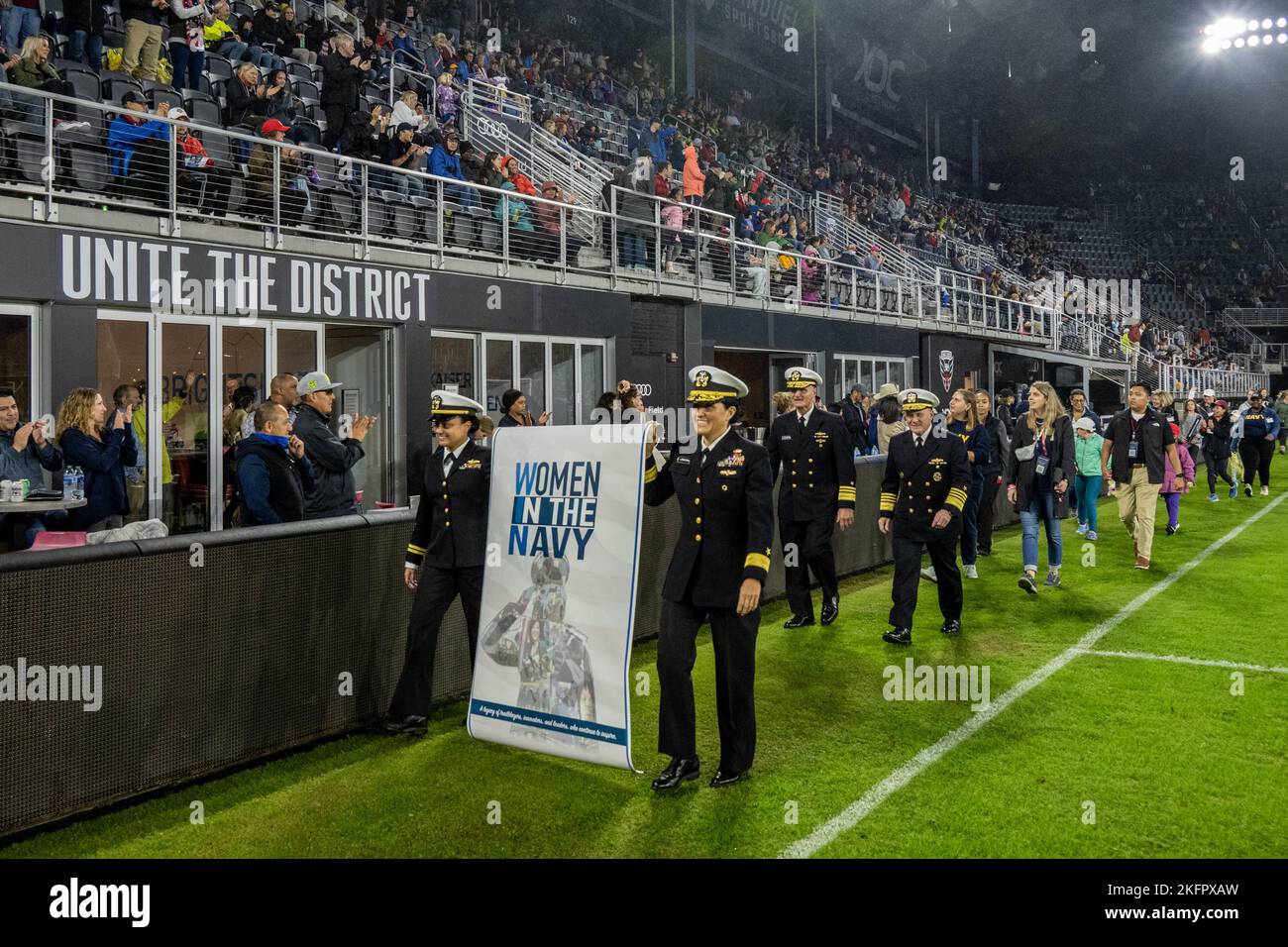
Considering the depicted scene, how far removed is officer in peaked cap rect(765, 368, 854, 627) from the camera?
888 centimetres

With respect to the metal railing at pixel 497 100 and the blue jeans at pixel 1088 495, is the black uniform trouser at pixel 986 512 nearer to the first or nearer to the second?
the blue jeans at pixel 1088 495

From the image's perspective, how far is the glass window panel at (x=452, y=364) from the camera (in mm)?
13812

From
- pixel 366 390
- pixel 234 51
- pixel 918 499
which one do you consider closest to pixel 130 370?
pixel 366 390

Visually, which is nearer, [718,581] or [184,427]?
[718,581]

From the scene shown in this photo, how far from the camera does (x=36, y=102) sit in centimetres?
1070

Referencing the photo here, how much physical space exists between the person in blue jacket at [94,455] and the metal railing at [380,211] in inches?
94.9

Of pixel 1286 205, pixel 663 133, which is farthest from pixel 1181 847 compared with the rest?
pixel 1286 205

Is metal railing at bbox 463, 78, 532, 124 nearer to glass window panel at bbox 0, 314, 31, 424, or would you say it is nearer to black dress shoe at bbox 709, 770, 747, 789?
glass window panel at bbox 0, 314, 31, 424

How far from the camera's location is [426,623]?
607 cm

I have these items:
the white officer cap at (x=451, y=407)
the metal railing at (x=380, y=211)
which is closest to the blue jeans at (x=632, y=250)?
the metal railing at (x=380, y=211)

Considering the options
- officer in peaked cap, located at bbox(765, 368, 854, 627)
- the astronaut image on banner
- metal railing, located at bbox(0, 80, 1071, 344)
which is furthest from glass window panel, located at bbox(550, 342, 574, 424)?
the astronaut image on banner

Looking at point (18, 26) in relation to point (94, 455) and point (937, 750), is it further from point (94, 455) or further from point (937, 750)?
point (937, 750)

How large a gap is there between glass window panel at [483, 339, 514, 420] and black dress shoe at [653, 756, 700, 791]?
997 cm

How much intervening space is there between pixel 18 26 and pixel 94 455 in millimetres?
6842
